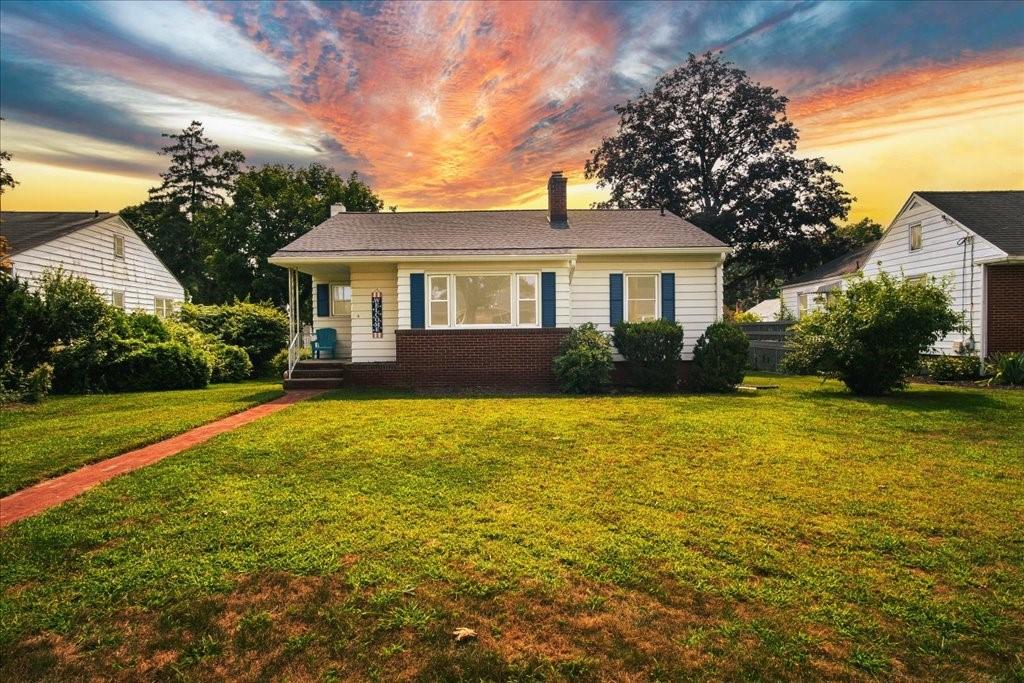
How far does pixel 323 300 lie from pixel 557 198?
8.18 m

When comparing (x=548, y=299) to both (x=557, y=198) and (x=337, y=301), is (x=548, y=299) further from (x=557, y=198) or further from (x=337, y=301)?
(x=337, y=301)

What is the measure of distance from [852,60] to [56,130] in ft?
69.6

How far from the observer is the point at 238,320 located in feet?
62.0

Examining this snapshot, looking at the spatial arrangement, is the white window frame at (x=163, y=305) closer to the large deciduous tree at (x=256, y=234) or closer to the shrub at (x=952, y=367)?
the large deciduous tree at (x=256, y=234)

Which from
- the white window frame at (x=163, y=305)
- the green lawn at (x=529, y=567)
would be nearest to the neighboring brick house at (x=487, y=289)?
the green lawn at (x=529, y=567)

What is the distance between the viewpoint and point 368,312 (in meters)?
14.0

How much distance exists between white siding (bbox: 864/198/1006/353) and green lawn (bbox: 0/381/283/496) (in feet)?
58.6

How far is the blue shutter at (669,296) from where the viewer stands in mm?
14320

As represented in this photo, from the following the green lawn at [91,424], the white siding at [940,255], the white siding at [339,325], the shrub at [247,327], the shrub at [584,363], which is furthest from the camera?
the shrub at [247,327]

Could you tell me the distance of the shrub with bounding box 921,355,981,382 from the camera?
14.1 meters

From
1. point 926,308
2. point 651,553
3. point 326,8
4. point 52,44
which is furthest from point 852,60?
point 52,44

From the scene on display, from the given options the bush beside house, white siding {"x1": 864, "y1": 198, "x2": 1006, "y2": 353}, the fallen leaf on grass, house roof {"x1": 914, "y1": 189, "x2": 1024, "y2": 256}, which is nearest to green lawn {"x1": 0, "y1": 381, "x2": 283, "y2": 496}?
the bush beside house

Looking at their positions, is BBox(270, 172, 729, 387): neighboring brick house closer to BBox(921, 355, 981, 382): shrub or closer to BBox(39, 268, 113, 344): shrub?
BBox(39, 268, 113, 344): shrub

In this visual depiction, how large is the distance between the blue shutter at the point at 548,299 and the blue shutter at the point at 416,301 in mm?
3149
